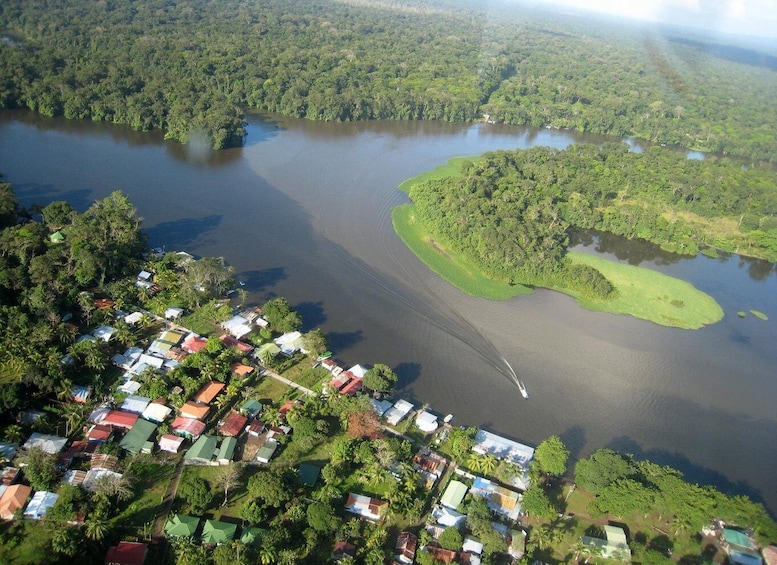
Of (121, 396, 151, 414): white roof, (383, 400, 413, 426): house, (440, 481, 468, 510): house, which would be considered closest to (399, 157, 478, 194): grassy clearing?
(383, 400, 413, 426): house

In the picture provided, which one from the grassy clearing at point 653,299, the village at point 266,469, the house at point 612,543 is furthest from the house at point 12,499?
the grassy clearing at point 653,299

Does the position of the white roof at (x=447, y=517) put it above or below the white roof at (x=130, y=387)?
below

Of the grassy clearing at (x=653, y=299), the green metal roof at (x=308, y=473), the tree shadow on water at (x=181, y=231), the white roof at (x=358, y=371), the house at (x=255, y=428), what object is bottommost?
the house at (x=255, y=428)

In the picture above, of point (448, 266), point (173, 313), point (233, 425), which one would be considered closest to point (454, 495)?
point (233, 425)

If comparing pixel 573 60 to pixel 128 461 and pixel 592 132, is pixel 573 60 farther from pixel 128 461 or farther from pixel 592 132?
pixel 128 461

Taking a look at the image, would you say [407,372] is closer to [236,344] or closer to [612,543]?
[236,344]

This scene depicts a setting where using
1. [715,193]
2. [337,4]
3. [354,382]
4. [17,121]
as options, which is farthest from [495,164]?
[337,4]

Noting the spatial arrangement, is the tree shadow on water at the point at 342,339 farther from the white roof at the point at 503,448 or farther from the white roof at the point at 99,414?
the white roof at the point at 99,414
